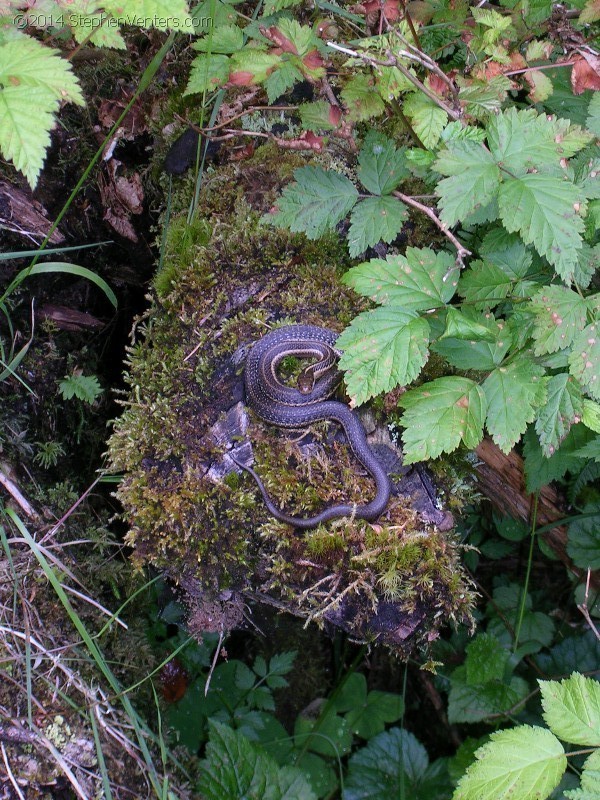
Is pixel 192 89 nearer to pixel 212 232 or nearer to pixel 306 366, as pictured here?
pixel 212 232

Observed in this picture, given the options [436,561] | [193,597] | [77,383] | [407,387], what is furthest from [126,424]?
[436,561]

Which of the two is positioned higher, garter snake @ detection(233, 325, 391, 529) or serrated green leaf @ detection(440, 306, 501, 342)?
serrated green leaf @ detection(440, 306, 501, 342)

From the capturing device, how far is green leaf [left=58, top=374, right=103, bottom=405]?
3516 mm

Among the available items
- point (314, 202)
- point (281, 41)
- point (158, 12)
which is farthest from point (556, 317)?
point (158, 12)

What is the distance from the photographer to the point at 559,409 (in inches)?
103

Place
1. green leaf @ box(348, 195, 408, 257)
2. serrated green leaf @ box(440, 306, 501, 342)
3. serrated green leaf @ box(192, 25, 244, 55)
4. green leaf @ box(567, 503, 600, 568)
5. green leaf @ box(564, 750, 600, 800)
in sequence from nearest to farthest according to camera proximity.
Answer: green leaf @ box(564, 750, 600, 800) → serrated green leaf @ box(440, 306, 501, 342) → green leaf @ box(348, 195, 408, 257) → serrated green leaf @ box(192, 25, 244, 55) → green leaf @ box(567, 503, 600, 568)

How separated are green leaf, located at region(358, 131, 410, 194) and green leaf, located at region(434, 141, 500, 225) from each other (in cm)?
46

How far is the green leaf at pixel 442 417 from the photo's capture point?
8.16ft

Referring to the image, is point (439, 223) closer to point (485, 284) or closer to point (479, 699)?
point (485, 284)

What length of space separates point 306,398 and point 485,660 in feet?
5.87

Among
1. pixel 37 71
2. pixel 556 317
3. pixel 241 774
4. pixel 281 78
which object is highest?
pixel 37 71

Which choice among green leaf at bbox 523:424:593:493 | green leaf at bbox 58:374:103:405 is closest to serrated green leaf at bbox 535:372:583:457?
green leaf at bbox 523:424:593:493

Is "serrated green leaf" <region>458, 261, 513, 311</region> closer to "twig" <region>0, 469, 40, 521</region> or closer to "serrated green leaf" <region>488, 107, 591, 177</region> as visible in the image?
"serrated green leaf" <region>488, 107, 591, 177</region>

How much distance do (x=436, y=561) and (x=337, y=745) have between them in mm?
1681
